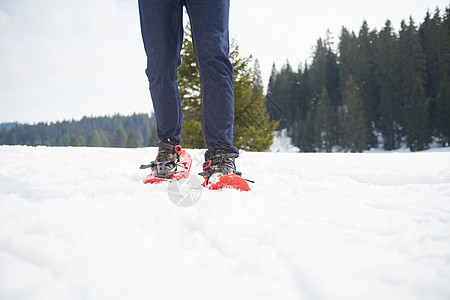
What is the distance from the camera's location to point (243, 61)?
1077 centimetres

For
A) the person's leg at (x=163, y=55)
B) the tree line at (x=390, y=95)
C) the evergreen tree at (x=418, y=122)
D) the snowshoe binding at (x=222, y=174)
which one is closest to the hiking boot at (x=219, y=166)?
the snowshoe binding at (x=222, y=174)

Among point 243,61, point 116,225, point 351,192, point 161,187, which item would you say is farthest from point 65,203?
point 243,61

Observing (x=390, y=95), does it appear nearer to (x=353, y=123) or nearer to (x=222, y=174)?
(x=353, y=123)

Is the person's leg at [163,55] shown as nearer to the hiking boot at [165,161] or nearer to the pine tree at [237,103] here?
the hiking boot at [165,161]

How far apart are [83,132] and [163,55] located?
102 metres

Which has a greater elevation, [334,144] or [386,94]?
[386,94]

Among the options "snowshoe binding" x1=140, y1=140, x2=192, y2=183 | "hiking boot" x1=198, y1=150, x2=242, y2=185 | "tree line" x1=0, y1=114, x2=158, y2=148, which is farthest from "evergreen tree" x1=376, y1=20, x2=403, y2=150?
"tree line" x1=0, y1=114, x2=158, y2=148

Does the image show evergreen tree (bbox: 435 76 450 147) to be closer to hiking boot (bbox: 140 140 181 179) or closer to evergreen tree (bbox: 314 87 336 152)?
evergreen tree (bbox: 314 87 336 152)

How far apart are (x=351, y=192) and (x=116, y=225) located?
1.00 m

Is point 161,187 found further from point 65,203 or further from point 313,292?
point 313,292

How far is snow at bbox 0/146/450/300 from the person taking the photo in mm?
469

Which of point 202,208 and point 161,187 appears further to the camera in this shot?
point 161,187

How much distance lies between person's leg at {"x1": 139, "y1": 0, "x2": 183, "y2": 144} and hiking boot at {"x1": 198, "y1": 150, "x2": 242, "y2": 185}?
395mm

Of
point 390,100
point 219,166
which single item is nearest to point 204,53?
point 219,166
